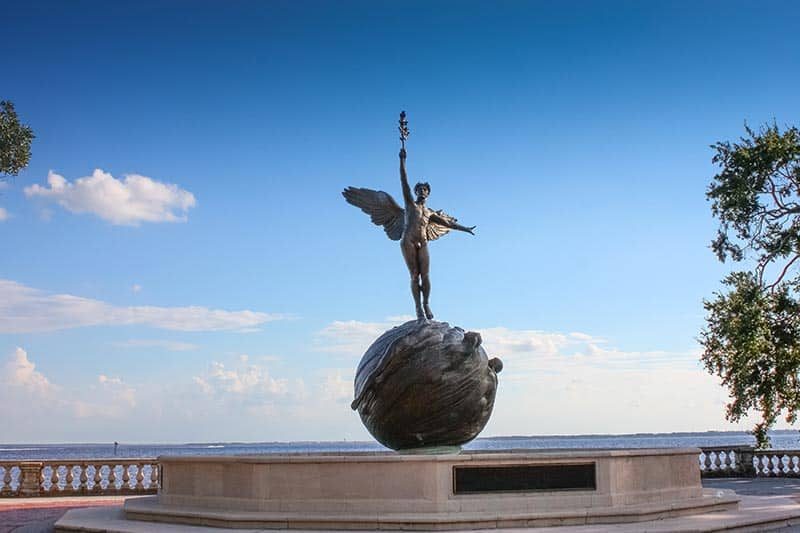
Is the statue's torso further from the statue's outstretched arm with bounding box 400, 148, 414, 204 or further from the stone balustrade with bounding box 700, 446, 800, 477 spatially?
the stone balustrade with bounding box 700, 446, 800, 477

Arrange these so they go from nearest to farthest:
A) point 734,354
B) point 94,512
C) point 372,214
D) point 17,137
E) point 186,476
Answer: point 186,476, point 94,512, point 372,214, point 17,137, point 734,354

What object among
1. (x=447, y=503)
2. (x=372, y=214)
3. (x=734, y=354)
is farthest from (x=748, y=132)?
(x=447, y=503)

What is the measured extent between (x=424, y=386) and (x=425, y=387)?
0.08 feet

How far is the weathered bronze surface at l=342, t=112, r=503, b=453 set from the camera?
14.9m

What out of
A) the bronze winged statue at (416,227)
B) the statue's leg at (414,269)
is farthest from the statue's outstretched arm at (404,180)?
the statue's leg at (414,269)

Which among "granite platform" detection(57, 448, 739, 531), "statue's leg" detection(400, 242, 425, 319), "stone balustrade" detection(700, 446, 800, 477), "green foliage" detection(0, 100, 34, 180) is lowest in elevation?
"stone balustrade" detection(700, 446, 800, 477)

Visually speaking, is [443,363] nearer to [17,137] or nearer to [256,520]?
[256,520]

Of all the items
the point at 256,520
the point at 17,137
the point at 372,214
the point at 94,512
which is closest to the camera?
the point at 256,520

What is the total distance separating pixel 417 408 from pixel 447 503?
239 cm

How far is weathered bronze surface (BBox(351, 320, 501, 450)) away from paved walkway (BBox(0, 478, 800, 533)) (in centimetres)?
328

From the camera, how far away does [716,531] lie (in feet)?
42.2

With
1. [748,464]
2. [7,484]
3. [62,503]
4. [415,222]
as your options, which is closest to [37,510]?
[62,503]

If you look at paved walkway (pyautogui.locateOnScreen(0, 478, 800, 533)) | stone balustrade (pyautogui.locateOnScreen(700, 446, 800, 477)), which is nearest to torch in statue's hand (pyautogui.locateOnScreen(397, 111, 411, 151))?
paved walkway (pyautogui.locateOnScreen(0, 478, 800, 533))

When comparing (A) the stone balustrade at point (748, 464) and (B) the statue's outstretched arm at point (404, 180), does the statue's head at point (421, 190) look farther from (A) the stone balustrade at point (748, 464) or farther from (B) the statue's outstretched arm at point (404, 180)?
(A) the stone balustrade at point (748, 464)
